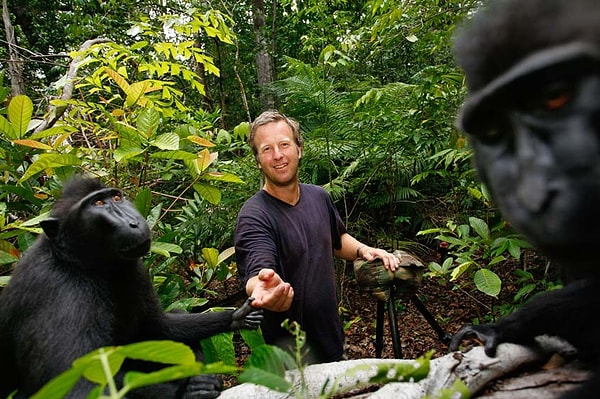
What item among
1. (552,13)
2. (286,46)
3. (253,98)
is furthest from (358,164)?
(253,98)

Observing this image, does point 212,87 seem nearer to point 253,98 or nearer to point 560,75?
point 253,98

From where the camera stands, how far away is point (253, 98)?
11.4 metres

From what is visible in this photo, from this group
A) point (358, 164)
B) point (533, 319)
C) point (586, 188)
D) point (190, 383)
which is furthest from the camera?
point (358, 164)

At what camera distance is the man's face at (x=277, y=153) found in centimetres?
279

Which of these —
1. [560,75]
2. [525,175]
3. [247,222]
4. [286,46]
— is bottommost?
[247,222]

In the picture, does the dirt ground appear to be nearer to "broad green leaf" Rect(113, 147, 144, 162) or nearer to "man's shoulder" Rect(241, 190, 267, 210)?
"man's shoulder" Rect(241, 190, 267, 210)

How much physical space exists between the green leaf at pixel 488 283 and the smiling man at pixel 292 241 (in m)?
0.50

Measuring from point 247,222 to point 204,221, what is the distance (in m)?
1.95

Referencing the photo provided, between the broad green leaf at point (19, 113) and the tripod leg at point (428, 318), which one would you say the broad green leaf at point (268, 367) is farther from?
the broad green leaf at point (19, 113)

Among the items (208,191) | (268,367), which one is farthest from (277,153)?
(268,367)

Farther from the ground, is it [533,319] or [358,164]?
[358,164]

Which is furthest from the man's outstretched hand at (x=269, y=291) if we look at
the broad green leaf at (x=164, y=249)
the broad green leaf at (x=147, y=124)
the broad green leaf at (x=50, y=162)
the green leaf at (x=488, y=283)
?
the broad green leaf at (x=50, y=162)

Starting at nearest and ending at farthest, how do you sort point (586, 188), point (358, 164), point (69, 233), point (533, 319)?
point (586, 188) → point (533, 319) → point (69, 233) → point (358, 164)

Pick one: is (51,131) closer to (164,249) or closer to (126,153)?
(126,153)
